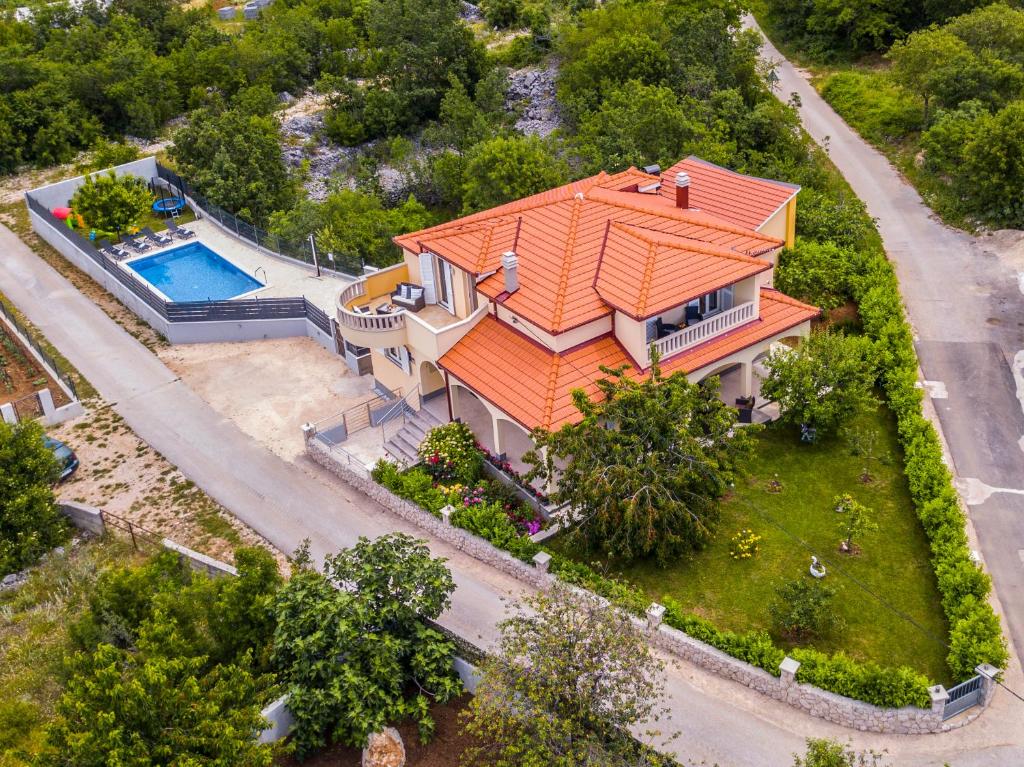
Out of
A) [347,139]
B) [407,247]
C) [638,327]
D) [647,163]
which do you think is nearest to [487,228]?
[407,247]

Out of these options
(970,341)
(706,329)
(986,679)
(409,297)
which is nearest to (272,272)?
(409,297)

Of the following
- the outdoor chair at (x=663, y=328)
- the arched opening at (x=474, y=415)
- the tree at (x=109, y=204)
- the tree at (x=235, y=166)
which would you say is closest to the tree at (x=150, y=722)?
the arched opening at (x=474, y=415)

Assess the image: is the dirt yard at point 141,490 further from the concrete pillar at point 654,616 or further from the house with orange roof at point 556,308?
the concrete pillar at point 654,616

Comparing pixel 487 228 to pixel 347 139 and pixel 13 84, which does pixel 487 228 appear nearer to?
pixel 347 139

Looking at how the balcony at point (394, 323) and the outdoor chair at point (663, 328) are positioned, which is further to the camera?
the balcony at point (394, 323)

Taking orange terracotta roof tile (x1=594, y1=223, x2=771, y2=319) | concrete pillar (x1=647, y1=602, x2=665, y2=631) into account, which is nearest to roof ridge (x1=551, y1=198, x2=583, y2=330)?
orange terracotta roof tile (x1=594, y1=223, x2=771, y2=319)

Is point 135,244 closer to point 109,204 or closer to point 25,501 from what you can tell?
point 109,204
